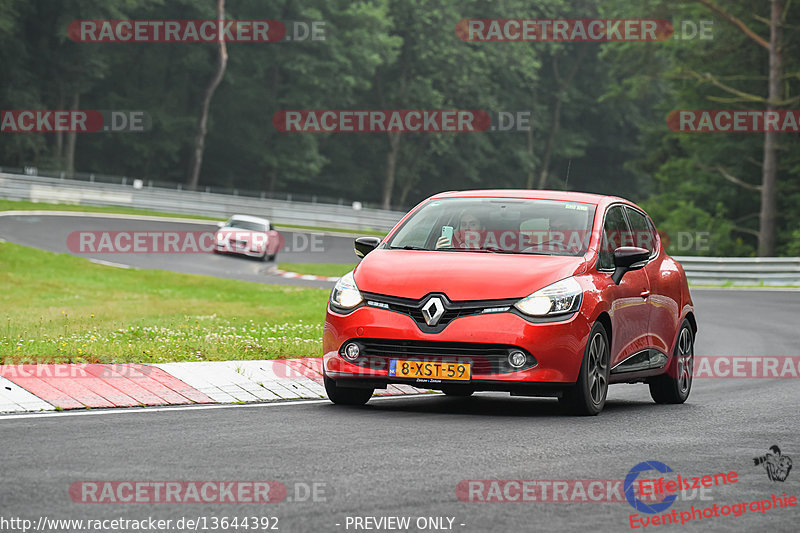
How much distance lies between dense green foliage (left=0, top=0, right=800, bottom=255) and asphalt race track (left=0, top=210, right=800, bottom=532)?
36744 mm

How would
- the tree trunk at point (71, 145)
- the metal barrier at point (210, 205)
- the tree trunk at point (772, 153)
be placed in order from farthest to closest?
the tree trunk at point (71, 145) < the tree trunk at point (772, 153) < the metal barrier at point (210, 205)

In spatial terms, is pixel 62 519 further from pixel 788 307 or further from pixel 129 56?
pixel 129 56

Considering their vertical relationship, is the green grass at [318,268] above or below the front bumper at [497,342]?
below

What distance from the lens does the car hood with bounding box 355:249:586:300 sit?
9.48m

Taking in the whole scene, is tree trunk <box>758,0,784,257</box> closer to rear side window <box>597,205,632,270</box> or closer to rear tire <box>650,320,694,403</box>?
rear tire <box>650,320,694,403</box>

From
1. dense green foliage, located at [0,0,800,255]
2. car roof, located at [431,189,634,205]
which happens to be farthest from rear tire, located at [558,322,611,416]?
dense green foliage, located at [0,0,800,255]

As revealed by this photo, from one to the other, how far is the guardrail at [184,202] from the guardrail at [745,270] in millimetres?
27033

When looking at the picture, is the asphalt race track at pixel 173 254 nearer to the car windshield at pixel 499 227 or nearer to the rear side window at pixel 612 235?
the rear side window at pixel 612 235

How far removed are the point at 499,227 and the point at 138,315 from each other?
426 inches

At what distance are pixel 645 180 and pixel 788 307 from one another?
3003 inches

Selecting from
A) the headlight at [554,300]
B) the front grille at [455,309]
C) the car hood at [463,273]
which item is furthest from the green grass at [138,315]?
the headlight at [554,300]

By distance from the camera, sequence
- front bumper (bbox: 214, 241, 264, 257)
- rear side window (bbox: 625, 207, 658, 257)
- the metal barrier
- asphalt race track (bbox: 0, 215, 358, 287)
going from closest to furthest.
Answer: rear side window (bbox: 625, 207, 658, 257) < asphalt race track (bbox: 0, 215, 358, 287) < the metal barrier < front bumper (bbox: 214, 241, 264, 257)

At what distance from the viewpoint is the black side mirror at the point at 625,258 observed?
34.0 feet

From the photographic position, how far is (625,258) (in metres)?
10.4
